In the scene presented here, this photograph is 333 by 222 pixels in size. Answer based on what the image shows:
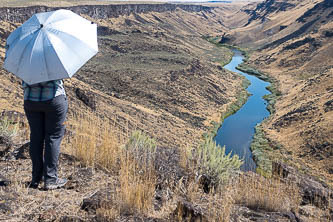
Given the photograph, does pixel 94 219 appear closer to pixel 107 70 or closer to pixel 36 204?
pixel 36 204

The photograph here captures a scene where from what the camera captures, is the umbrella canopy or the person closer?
the umbrella canopy

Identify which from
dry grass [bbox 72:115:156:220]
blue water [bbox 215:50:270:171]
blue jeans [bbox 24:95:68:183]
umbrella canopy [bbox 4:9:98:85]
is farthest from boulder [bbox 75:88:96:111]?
umbrella canopy [bbox 4:9:98:85]

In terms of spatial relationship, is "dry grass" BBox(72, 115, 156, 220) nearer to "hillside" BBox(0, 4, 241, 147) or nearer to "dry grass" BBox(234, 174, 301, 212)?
"dry grass" BBox(234, 174, 301, 212)

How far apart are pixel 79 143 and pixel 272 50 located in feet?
192

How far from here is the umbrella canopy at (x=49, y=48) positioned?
142 inches

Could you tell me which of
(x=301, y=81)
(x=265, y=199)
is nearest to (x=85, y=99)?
(x=265, y=199)

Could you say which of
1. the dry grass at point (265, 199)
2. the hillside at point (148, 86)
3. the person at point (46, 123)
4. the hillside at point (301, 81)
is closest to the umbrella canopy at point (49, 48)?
the person at point (46, 123)

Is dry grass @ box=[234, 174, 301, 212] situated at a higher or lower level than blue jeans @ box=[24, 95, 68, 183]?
lower

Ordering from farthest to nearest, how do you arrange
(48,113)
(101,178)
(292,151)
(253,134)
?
1. (253,134)
2. (292,151)
3. (101,178)
4. (48,113)

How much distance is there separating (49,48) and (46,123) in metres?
0.91

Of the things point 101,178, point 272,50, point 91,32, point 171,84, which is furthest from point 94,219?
point 272,50

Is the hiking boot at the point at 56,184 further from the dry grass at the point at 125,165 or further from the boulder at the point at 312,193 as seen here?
the boulder at the point at 312,193

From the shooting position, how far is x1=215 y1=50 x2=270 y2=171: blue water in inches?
978

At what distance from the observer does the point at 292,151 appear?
2209cm
